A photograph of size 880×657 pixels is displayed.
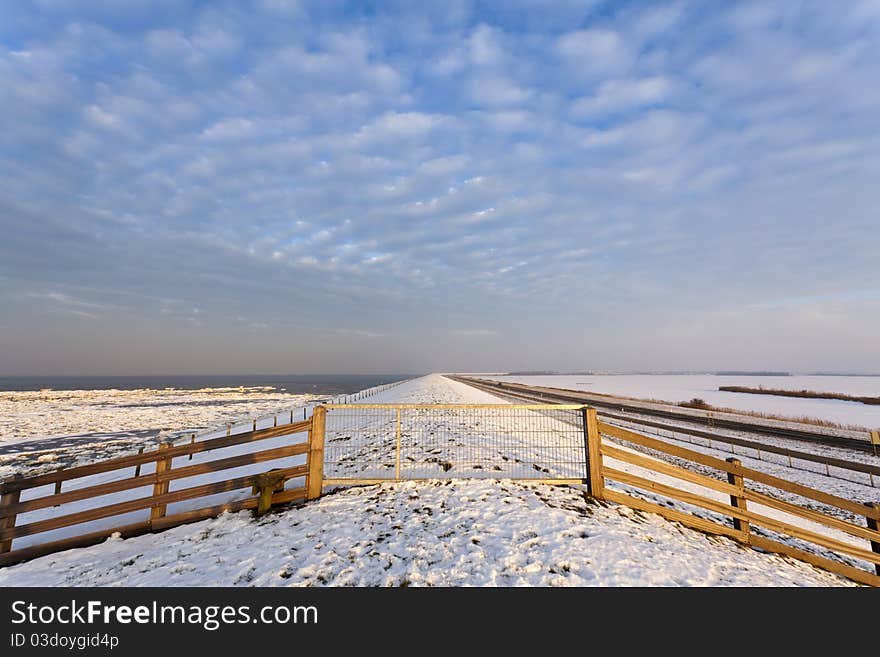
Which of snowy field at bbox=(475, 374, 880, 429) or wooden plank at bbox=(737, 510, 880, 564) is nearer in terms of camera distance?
wooden plank at bbox=(737, 510, 880, 564)

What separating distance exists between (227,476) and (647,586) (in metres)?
9.75

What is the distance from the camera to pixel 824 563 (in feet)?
17.9

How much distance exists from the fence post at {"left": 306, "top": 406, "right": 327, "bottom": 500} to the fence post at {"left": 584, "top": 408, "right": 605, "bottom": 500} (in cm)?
463

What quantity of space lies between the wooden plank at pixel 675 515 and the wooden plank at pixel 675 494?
0.80 feet

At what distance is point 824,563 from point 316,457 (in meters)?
8.16

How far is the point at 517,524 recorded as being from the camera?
522 centimetres

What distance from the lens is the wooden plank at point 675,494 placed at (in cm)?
569

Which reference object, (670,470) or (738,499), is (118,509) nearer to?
(670,470)

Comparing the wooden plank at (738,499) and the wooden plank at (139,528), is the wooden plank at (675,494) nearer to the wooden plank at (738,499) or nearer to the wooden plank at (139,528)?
the wooden plank at (738,499)

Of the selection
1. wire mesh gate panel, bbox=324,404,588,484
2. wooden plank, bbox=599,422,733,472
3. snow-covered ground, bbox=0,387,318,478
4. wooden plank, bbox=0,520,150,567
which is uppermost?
wooden plank, bbox=599,422,733,472

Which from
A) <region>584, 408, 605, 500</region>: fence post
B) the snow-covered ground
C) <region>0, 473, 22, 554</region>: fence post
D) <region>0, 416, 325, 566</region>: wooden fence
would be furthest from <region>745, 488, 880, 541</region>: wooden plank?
the snow-covered ground

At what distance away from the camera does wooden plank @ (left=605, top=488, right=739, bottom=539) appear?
5.80 metres

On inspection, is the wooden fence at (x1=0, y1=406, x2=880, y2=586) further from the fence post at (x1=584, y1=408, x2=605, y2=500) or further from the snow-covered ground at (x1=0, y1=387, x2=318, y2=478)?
the snow-covered ground at (x1=0, y1=387, x2=318, y2=478)

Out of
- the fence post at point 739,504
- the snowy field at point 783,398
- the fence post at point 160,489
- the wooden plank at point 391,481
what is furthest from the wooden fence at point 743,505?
the snowy field at point 783,398
